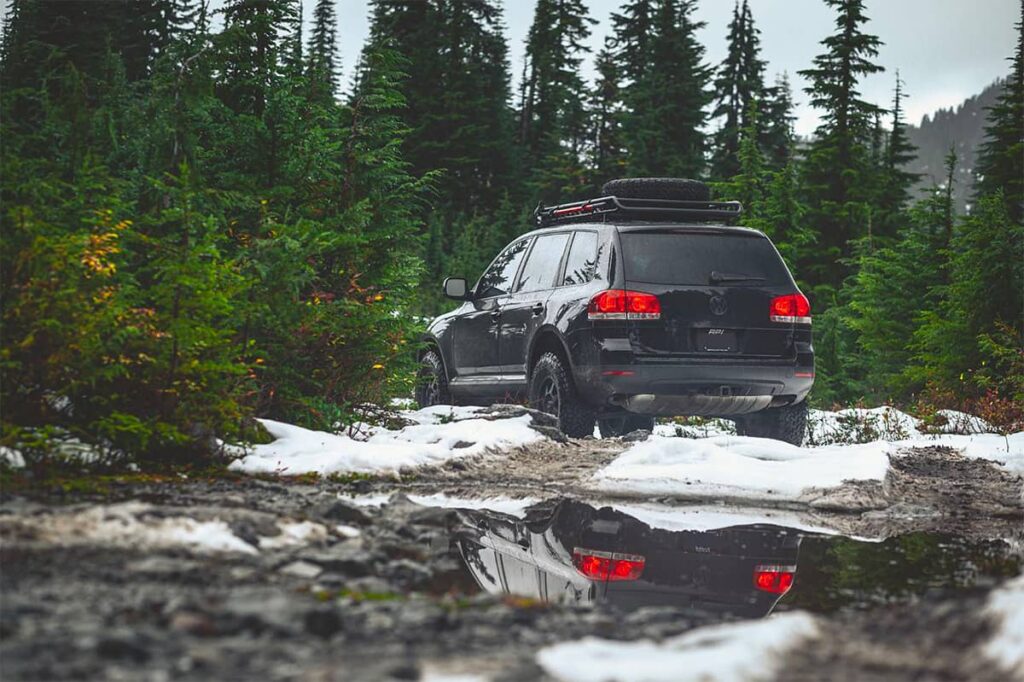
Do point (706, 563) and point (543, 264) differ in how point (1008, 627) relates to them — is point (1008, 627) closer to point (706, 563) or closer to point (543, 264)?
point (706, 563)

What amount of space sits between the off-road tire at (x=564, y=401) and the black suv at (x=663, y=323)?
1 centimetres

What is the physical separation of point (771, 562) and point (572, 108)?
4744 centimetres

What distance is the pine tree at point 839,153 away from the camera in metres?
33.1

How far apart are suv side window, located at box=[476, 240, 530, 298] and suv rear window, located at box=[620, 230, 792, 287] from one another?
2053 millimetres

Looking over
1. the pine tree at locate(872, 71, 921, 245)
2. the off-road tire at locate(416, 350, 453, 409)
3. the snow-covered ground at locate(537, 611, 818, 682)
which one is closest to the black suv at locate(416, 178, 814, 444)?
the off-road tire at locate(416, 350, 453, 409)

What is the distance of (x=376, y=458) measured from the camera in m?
8.03

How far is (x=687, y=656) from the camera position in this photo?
305 cm

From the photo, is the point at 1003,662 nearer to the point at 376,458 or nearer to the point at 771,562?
the point at 771,562

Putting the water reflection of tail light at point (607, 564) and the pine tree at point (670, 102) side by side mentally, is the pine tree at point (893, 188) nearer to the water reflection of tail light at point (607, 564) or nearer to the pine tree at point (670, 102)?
the pine tree at point (670, 102)

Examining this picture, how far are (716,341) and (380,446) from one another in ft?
10.1

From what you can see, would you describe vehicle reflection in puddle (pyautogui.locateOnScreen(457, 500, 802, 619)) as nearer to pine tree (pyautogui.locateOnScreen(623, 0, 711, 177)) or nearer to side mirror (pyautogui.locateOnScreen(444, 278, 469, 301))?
side mirror (pyautogui.locateOnScreen(444, 278, 469, 301))

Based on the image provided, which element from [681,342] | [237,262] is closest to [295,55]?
[237,262]

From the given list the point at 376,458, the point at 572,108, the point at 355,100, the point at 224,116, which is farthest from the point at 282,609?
the point at 572,108

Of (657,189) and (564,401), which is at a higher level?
(657,189)
